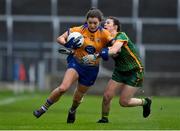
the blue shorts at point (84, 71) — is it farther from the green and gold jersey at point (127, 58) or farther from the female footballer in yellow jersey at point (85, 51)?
the green and gold jersey at point (127, 58)

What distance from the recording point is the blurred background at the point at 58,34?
36.3 metres

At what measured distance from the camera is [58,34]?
39000 millimetres

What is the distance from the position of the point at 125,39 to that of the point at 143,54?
2223cm

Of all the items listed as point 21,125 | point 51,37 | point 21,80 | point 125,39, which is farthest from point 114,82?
point 51,37

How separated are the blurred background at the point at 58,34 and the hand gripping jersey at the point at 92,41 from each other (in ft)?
63.5

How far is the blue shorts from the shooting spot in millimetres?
15383

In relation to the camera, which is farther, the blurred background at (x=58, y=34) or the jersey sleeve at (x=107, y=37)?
the blurred background at (x=58, y=34)

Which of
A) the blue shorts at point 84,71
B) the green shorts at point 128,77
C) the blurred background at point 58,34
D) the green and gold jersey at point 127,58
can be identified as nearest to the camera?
the blue shorts at point 84,71

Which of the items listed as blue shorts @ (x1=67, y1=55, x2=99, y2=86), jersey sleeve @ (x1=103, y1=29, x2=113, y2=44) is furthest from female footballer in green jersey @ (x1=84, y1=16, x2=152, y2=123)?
blue shorts @ (x1=67, y1=55, x2=99, y2=86)

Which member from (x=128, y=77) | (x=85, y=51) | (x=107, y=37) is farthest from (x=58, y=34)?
(x=85, y=51)

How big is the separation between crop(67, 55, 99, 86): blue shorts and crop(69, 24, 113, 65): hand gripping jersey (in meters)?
0.10

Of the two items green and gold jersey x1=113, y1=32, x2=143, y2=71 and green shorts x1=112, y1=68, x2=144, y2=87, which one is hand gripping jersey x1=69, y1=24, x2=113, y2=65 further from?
green shorts x1=112, y1=68, x2=144, y2=87

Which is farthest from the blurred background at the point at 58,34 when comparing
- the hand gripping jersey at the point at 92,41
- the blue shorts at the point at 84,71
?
the hand gripping jersey at the point at 92,41

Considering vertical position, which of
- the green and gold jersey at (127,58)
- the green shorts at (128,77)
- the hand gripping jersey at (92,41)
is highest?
the hand gripping jersey at (92,41)
